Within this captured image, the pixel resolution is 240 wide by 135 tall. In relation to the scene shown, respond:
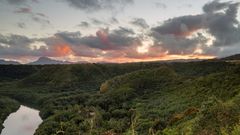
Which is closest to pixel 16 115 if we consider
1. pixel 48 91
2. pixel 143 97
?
pixel 143 97

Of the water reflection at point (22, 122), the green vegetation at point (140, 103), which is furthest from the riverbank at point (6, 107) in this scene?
the water reflection at point (22, 122)

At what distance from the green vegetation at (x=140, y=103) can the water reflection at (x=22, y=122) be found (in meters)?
2.53

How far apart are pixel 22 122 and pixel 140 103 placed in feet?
99.0

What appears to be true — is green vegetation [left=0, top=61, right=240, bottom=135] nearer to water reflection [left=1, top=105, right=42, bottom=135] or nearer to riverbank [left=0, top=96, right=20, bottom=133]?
riverbank [left=0, top=96, right=20, bottom=133]

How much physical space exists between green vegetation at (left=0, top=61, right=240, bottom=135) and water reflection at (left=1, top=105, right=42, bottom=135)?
253 centimetres

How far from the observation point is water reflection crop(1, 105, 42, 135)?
7262 cm

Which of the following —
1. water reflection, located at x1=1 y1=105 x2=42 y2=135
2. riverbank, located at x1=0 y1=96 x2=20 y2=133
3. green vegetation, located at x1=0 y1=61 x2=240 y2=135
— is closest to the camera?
green vegetation, located at x1=0 y1=61 x2=240 y2=135

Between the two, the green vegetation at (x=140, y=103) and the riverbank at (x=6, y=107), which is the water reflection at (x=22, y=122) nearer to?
the riverbank at (x=6, y=107)

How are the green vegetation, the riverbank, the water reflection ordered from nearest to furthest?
1. the green vegetation
2. the water reflection
3. the riverbank

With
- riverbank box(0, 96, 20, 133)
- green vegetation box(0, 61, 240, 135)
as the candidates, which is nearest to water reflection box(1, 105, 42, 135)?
riverbank box(0, 96, 20, 133)

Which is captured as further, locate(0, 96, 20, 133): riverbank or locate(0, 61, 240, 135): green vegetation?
locate(0, 96, 20, 133): riverbank

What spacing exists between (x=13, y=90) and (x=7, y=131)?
7752 cm

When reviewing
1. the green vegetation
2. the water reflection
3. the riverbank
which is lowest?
the water reflection

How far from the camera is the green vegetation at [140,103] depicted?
20.7 m
